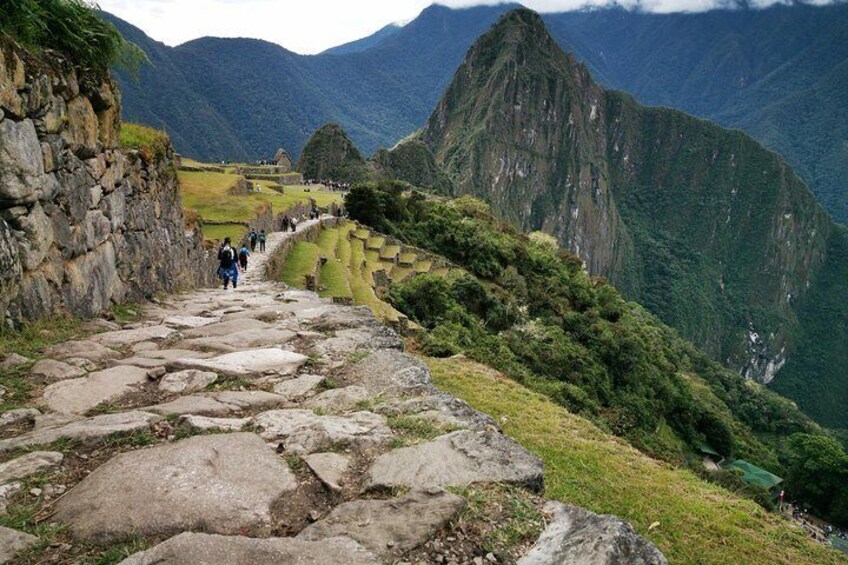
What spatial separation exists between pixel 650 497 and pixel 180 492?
6.45 meters

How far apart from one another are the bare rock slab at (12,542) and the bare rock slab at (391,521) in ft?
3.90

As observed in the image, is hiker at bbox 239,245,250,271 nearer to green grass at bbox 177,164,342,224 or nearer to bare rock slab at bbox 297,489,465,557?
green grass at bbox 177,164,342,224

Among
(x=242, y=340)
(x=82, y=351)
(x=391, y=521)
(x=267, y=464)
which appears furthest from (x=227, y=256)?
(x=391, y=521)

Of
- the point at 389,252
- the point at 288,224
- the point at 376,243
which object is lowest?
the point at 389,252

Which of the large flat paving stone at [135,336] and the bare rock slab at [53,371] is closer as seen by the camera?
the bare rock slab at [53,371]

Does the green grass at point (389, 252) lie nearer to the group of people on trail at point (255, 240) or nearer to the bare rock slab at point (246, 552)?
the group of people on trail at point (255, 240)

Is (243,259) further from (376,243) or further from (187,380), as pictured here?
(376,243)

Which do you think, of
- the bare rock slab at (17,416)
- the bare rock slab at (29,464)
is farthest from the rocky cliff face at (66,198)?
the bare rock slab at (29,464)

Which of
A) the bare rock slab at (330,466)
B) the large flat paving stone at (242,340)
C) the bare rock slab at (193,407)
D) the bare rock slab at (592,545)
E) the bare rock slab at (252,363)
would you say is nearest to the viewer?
the bare rock slab at (592,545)

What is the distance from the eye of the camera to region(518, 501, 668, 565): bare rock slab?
8.45 feet

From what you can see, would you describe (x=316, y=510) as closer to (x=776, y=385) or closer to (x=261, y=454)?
(x=261, y=454)

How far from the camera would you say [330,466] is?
3471mm

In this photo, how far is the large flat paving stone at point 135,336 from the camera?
20.1 ft

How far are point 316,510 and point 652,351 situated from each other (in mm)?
34479
